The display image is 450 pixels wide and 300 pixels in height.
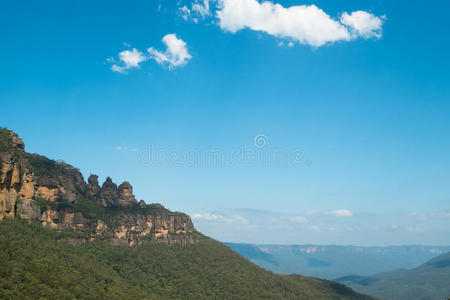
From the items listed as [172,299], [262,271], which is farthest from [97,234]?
[262,271]

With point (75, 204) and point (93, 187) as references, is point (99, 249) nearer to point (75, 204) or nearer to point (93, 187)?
point (75, 204)

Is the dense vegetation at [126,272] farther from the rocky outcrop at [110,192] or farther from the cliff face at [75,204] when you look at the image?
the rocky outcrop at [110,192]

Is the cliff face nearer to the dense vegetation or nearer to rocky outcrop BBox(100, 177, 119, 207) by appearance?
rocky outcrop BBox(100, 177, 119, 207)

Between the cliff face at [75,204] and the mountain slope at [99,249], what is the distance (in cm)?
37

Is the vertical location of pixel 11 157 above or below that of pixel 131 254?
above

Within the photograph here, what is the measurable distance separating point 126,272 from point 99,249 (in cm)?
1580

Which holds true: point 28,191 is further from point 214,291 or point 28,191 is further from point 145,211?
point 214,291

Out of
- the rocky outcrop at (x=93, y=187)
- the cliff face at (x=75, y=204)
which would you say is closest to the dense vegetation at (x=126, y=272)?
the cliff face at (x=75, y=204)

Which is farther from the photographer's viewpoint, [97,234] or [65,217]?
[97,234]

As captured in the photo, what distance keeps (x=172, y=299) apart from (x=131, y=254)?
31.0m

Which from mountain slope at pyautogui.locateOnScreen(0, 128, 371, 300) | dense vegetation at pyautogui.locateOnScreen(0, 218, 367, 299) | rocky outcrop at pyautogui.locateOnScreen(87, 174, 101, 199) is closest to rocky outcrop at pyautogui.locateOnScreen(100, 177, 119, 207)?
mountain slope at pyautogui.locateOnScreen(0, 128, 371, 300)

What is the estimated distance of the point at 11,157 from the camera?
341 feet

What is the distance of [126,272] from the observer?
131125mm

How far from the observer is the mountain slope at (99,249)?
83188 millimetres
